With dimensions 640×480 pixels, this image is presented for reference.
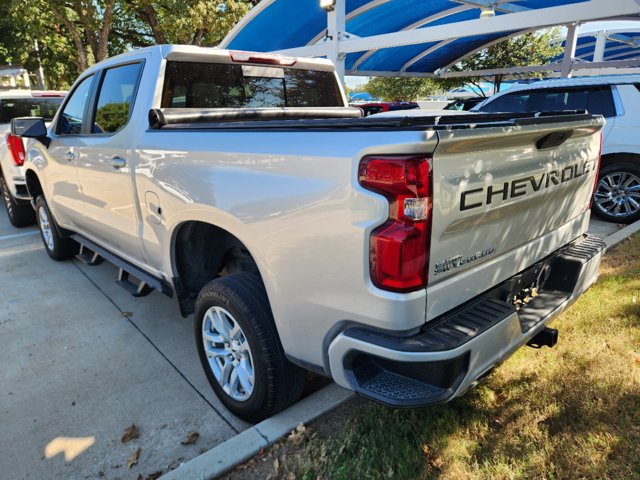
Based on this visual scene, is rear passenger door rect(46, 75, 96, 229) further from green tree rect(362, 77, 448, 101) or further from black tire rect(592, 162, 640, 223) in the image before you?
green tree rect(362, 77, 448, 101)

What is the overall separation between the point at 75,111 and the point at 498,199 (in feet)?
12.4

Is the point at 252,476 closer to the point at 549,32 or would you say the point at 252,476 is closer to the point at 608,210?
the point at 608,210

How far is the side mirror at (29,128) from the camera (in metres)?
4.11

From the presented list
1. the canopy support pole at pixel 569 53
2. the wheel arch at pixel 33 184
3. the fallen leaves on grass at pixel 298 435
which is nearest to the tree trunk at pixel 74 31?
the wheel arch at pixel 33 184

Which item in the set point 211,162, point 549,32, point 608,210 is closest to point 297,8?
point 608,210

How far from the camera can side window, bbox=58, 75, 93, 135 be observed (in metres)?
Answer: 3.94

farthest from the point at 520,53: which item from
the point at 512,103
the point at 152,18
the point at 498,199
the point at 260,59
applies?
the point at 498,199

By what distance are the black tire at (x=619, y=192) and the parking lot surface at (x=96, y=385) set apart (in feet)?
18.9

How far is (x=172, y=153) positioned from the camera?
8.55 feet

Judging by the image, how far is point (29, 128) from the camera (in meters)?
4.10

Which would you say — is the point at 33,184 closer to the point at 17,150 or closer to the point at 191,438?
the point at 17,150

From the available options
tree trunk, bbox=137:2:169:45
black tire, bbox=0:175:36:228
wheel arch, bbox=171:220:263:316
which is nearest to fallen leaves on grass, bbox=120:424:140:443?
wheel arch, bbox=171:220:263:316

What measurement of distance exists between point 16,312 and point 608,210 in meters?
7.21

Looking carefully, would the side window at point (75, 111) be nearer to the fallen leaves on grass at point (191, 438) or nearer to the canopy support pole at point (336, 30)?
the fallen leaves on grass at point (191, 438)
